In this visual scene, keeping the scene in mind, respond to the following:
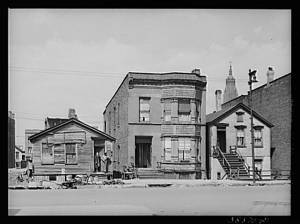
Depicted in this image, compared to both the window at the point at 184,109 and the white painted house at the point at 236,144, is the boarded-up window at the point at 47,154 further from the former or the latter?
the white painted house at the point at 236,144

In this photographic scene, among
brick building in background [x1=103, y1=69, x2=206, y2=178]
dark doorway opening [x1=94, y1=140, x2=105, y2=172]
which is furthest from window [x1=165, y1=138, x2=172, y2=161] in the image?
dark doorway opening [x1=94, y1=140, x2=105, y2=172]

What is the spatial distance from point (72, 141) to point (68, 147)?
0.08m

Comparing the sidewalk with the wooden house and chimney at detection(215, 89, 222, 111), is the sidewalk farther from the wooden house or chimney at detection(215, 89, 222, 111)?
chimney at detection(215, 89, 222, 111)

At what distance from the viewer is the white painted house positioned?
5.37 metres

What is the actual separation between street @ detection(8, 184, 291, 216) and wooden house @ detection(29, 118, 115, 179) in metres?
0.27

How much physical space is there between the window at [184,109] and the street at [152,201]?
79 cm

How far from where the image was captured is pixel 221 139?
5.42m

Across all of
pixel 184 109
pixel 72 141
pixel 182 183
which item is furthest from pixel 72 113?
pixel 182 183

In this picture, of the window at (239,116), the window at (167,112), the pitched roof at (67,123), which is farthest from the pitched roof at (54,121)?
the window at (239,116)

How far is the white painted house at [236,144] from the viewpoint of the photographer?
5.37m

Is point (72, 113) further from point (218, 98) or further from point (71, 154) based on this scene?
point (218, 98)

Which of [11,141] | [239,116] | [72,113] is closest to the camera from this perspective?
[11,141]

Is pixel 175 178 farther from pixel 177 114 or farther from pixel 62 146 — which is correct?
pixel 62 146
